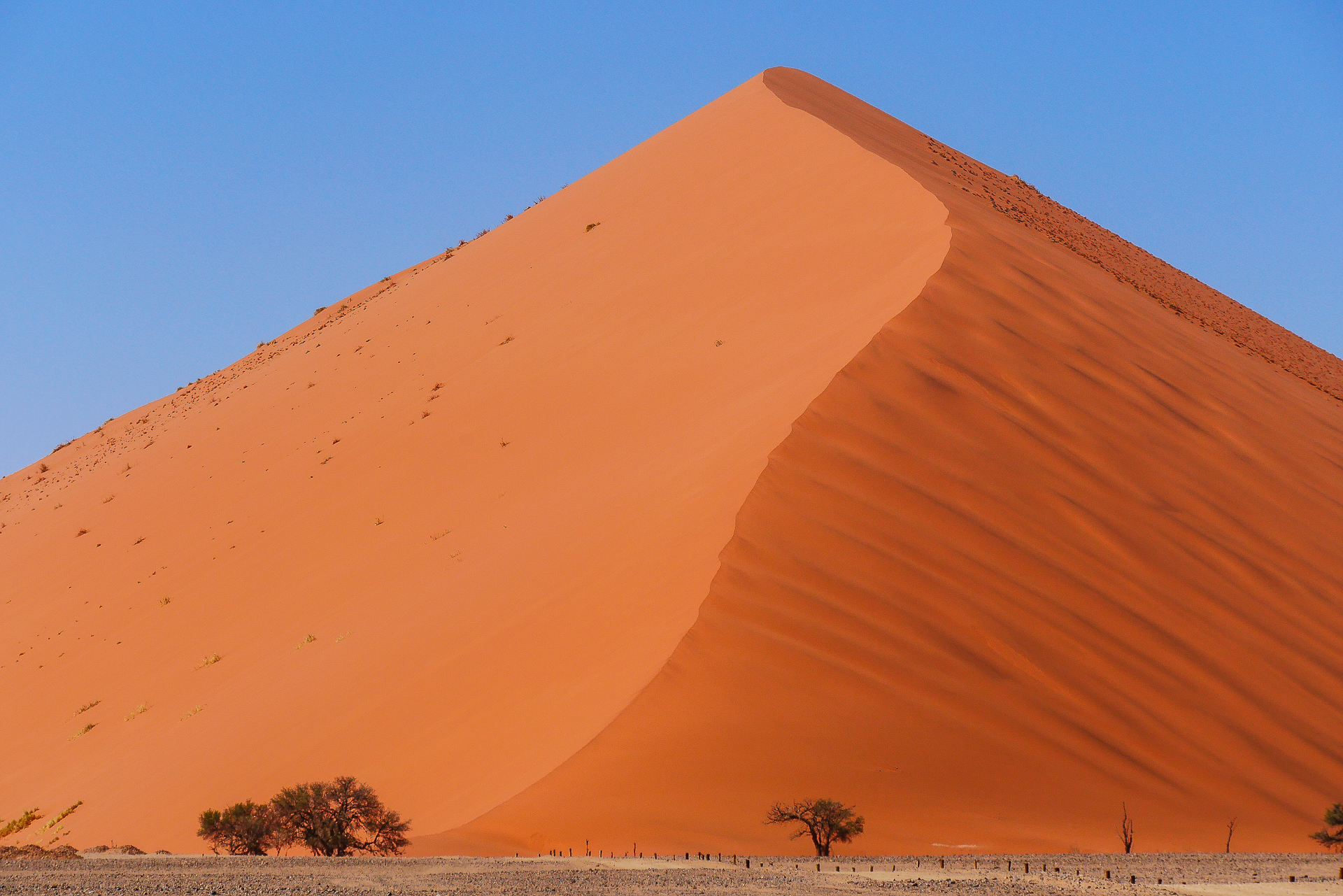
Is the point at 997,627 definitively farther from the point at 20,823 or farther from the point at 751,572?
the point at 20,823

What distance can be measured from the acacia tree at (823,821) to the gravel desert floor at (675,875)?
183 mm

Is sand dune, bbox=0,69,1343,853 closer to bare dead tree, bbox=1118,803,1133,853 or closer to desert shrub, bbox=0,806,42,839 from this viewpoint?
bare dead tree, bbox=1118,803,1133,853

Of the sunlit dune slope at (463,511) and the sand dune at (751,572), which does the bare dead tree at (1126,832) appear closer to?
the sand dune at (751,572)

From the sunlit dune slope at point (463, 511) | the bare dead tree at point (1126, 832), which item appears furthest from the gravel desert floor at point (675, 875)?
the sunlit dune slope at point (463, 511)

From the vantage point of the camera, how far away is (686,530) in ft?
44.7

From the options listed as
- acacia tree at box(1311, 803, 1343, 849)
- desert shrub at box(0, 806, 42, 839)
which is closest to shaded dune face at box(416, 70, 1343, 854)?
acacia tree at box(1311, 803, 1343, 849)

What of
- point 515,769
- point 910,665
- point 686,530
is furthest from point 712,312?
point 515,769

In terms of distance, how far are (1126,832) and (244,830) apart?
25.6 ft

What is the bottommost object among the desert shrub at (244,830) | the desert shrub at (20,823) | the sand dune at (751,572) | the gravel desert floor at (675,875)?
the gravel desert floor at (675,875)

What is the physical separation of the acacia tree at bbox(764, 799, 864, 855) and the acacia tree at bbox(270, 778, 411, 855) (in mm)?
3083

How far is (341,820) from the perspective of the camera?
1082cm

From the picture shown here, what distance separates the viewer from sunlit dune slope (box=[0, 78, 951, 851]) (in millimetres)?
12672

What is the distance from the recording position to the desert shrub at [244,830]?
11.2m

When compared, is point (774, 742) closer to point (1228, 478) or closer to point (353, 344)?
point (1228, 478)
